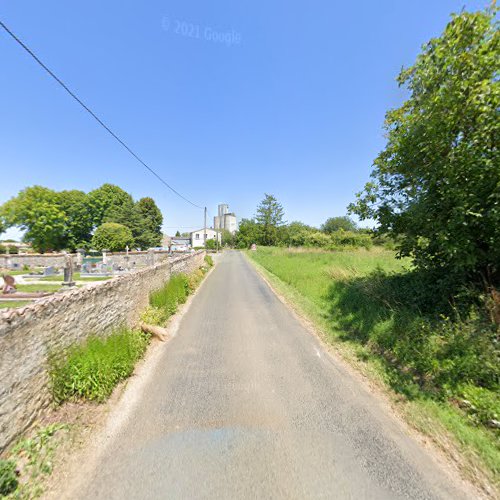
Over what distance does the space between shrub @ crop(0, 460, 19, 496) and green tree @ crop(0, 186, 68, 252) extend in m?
47.2

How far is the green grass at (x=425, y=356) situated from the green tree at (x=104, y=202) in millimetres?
50901

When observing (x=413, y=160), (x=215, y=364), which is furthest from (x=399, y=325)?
(x=215, y=364)

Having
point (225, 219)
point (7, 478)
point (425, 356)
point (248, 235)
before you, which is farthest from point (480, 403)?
point (225, 219)

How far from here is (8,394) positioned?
2.58 meters

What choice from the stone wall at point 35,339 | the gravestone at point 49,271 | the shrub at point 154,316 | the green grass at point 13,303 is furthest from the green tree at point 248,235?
the stone wall at point 35,339

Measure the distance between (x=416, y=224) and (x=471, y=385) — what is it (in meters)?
3.32

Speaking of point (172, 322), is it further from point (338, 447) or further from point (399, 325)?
point (399, 325)

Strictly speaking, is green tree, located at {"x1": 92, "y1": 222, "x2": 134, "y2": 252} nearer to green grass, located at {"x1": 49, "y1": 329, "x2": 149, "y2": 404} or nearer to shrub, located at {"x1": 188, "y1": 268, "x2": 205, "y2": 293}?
shrub, located at {"x1": 188, "y1": 268, "x2": 205, "y2": 293}

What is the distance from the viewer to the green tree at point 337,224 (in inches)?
3142

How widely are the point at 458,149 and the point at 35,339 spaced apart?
24.8ft

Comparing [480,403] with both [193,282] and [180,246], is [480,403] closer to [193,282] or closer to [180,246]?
[193,282]

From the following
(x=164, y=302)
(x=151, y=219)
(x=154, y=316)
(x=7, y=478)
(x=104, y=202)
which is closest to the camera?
(x=7, y=478)

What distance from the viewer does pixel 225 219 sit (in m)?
116

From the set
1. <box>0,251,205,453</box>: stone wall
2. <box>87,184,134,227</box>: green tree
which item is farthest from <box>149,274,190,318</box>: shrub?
<box>87,184,134,227</box>: green tree
